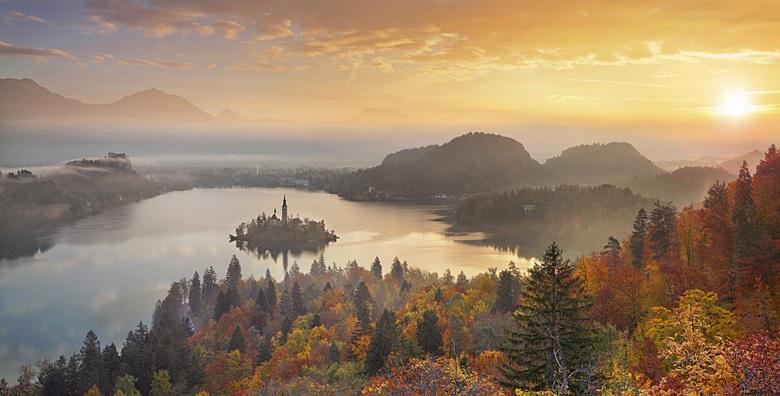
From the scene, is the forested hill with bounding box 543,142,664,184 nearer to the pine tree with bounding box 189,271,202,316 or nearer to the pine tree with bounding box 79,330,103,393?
the pine tree with bounding box 189,271,202,316

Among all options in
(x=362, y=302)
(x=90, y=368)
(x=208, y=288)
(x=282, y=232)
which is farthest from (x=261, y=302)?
(x=282, y=232)

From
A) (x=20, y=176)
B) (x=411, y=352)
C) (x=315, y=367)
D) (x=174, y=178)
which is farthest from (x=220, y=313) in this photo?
(x=174, y=178)

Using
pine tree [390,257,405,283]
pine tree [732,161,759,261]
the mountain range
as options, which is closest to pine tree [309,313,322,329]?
pine tree [390,257,405,283]

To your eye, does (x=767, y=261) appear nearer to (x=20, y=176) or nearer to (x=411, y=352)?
(x=411, y=352)

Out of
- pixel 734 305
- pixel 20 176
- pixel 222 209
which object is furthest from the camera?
pixel 222 209

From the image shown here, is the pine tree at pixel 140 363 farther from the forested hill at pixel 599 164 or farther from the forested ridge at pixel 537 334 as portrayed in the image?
the forested hill at pixel 599 164

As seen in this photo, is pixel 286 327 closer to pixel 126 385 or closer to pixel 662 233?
pixel 126 385
